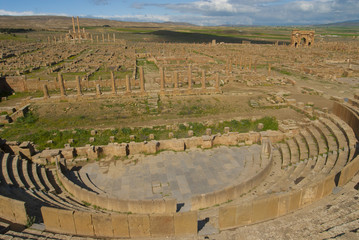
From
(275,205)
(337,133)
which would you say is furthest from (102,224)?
(337,133)

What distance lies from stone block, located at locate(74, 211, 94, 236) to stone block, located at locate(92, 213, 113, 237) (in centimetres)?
14

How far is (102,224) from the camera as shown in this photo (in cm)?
781

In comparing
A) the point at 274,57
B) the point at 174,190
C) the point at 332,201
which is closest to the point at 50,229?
the point at 174,190

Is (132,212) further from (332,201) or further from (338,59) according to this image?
(338,59)

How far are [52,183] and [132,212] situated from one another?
5.74 metres

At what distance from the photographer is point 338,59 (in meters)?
58.7

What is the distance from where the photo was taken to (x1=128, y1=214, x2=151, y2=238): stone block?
7674mm

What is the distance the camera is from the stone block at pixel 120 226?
303 inches

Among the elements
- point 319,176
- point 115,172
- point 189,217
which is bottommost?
point 115,172

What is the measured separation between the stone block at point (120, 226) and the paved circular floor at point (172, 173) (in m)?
4.83

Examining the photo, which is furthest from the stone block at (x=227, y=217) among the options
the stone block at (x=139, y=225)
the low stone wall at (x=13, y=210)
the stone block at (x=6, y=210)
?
the stone block at (x=6, y=210)

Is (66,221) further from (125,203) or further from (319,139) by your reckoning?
(319,139)

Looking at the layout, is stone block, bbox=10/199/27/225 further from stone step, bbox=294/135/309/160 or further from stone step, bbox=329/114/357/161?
stone step, bbox=294/135/309/160

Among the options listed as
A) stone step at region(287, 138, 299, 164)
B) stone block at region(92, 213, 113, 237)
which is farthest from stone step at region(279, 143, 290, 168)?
stone block at region(92, 213, 113, 237)
